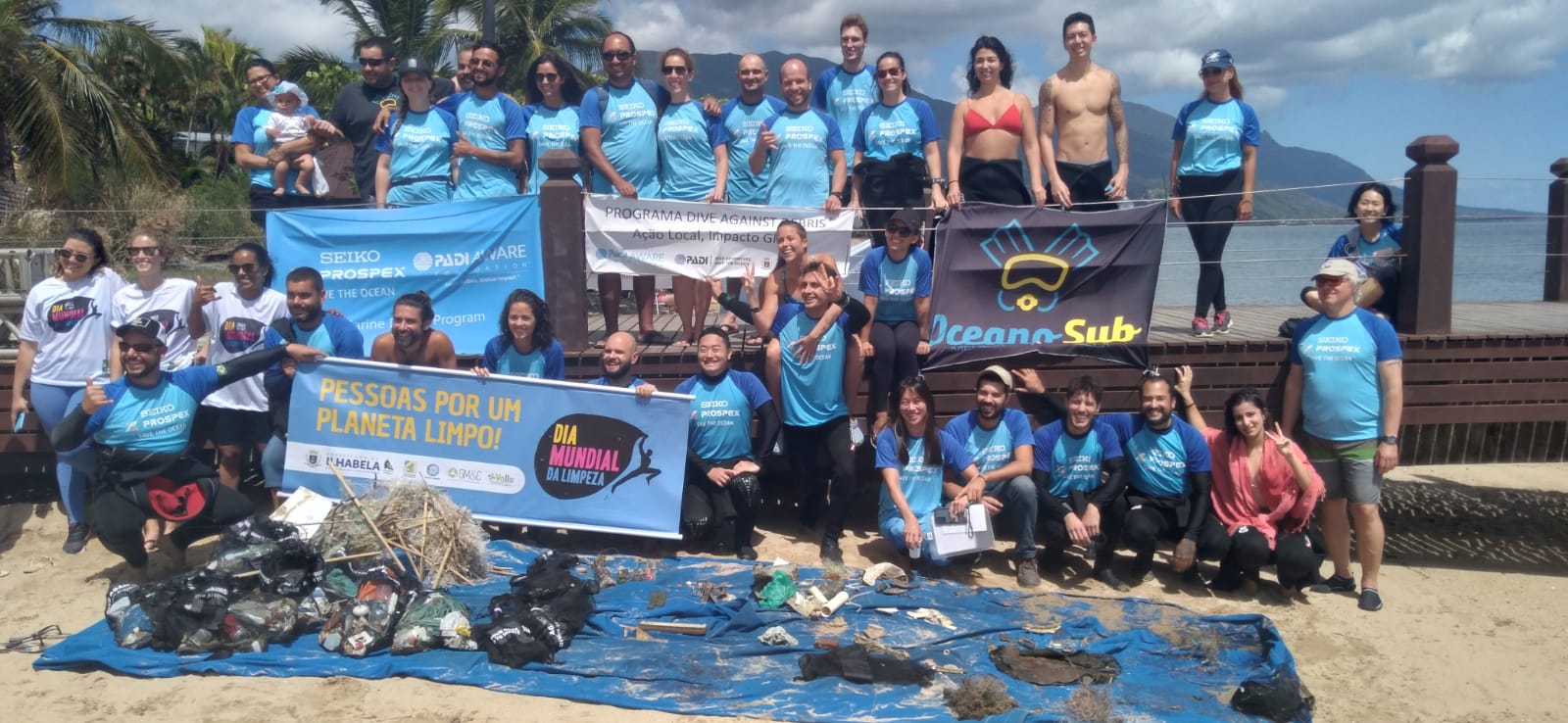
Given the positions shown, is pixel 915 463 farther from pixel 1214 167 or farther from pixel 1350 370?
pixel 1214 167

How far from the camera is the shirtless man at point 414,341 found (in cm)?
628

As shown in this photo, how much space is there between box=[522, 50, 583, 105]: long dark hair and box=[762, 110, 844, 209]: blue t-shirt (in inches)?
56.1

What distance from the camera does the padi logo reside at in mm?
6855

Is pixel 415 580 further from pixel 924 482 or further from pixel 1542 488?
pixel 1542 488

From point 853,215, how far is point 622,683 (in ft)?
11.6

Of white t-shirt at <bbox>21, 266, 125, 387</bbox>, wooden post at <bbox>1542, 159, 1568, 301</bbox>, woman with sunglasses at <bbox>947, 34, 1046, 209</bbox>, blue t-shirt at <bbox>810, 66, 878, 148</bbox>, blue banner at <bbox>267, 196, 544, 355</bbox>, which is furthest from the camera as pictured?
wooden post at <bbox>1542, 159, 1568, 301</bbox>

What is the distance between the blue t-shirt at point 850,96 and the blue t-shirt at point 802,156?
367 mm

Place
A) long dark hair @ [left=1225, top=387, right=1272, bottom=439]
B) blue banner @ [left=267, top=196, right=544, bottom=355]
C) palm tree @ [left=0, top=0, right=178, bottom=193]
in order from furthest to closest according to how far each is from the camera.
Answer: palm tree @ [left=0, top=0, right=178, bottom=193], blue banner @ [left=267, top=196, right=544, bottom=355], long dark hair @ [left=1225, top=387, right=1272, bottom=439]

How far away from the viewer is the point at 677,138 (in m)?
7.38

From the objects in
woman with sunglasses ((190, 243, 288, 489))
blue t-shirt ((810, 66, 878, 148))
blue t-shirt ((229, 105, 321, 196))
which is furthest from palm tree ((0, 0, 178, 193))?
blue t-shirt ((810, 66, 878, 148))

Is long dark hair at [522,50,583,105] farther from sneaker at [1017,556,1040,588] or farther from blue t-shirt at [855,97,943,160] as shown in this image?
sneaker at [1017,556,1040,588]

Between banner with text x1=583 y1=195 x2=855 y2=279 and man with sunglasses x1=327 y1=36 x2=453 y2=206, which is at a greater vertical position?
man with sunglasses x1=327 y1=36 x2=453 y2=206

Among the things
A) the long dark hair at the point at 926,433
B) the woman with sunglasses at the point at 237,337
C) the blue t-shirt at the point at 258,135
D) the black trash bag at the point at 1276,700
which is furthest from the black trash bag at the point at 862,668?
the blue t-shirt at the point at 258,135

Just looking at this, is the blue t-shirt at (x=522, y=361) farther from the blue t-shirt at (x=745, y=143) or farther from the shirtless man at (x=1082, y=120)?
the shirtless man at (x=1082, y=120)
